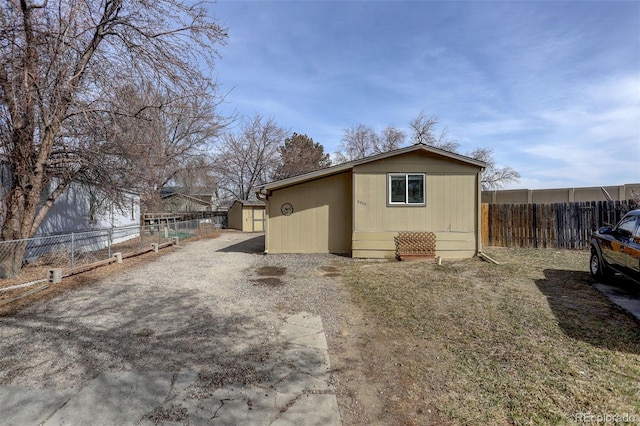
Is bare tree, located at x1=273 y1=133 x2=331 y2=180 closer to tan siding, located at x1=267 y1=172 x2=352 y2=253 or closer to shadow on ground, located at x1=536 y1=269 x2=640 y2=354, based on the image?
tan siding, located at x1=267 y1=172 x2=352 y2=253

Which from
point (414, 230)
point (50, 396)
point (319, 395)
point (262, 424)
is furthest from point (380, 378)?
point (414, 230)

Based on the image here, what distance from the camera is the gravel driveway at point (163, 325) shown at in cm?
329

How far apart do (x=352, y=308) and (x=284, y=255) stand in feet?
19.4

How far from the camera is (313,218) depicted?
1117cm

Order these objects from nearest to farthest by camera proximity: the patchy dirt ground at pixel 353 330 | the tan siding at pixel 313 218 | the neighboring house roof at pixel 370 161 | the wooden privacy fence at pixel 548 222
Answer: the patchy dirt ground at pixel 353 330 → the neighboring house roof at pixel 370 161 → the wooden privacy fence at pixel 548 222 → the tan siding at pixel 313 218

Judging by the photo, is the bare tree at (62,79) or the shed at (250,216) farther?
the shed at (250,216)

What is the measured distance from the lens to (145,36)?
7.46 m

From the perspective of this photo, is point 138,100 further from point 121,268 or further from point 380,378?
point 380,378

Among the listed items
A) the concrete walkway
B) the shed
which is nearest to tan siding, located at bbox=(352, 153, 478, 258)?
the concrete walkway

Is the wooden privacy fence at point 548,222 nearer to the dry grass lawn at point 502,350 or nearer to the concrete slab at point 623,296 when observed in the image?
the dry grass lawn at point 502,350

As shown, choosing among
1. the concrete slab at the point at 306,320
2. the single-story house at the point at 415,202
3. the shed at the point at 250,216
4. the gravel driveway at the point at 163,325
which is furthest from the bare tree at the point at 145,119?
the shed at the point at 250,216

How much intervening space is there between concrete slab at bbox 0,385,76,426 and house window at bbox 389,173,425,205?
8.85 metres

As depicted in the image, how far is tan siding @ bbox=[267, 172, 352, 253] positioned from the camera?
1108 cm

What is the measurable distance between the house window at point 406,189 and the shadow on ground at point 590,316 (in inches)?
168
